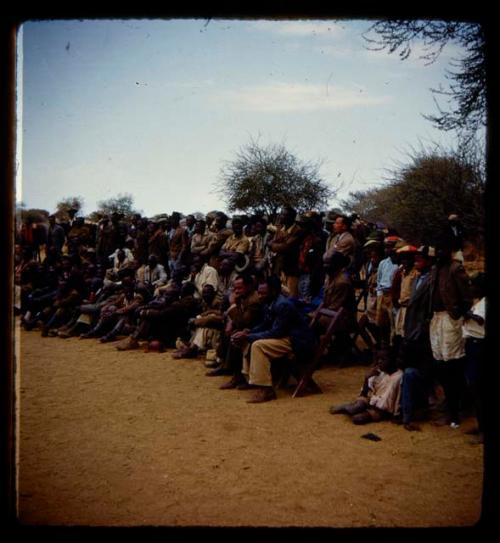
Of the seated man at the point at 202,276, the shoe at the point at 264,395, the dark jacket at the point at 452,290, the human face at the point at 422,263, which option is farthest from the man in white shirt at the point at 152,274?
the dark jacket at the point at 452,290

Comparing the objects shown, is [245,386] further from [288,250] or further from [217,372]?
[288,250]

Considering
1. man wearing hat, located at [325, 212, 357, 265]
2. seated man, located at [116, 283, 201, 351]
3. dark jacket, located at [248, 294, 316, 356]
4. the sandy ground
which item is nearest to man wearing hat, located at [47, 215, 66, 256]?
seated man, located at [116, 283, 201, 351]

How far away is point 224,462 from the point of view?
424cm

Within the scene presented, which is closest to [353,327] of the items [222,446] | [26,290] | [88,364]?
[222,446]

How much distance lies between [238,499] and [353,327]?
4.23 metres

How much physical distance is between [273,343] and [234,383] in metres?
0.85

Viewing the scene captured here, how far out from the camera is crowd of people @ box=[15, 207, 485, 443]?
518cm

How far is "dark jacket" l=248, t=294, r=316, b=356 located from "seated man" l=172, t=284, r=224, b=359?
1.71 m

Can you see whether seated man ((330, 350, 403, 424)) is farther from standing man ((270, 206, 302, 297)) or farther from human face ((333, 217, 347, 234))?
standing man ((270, 206, 302, 297))

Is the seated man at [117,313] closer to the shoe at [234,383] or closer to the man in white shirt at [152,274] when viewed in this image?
the man in white shirt at [152,274]

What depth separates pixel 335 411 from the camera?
18.0 feet

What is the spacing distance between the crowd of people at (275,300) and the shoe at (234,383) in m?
0.02

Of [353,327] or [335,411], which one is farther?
[353,327]
